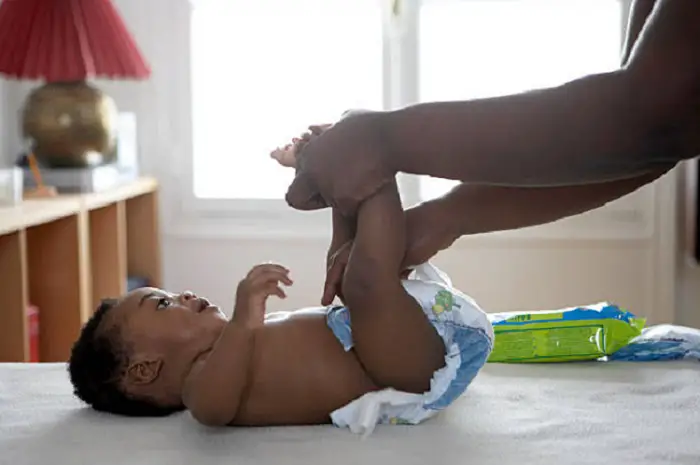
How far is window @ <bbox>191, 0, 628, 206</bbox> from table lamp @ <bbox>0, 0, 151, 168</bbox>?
0.43 meters

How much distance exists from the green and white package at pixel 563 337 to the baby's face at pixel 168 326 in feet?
1.45

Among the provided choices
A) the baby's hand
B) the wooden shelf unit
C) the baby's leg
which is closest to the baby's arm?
the baby's hand

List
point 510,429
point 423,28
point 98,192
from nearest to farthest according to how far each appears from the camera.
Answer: point 510,429
point 98,192
point 423,28

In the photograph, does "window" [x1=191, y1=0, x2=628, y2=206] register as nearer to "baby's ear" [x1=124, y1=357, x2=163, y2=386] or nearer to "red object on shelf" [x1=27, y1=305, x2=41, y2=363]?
"red object on shelf" [x1=27, y1=305, x2=41, y2=363]

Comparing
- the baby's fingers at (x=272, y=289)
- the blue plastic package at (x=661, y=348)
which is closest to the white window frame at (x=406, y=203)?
the blue plastic package at (x=661, y=348)

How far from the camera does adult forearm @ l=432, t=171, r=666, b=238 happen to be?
1140 mm

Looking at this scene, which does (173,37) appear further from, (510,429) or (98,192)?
(510,429)

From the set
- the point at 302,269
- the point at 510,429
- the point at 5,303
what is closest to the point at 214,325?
the point at 510,429

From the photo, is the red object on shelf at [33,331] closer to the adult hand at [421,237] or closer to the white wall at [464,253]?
the white wall at [464,253]

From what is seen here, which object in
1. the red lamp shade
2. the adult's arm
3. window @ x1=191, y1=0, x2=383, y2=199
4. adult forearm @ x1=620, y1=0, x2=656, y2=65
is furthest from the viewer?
window @ x1=191, y1=0, x2=383, y2=199

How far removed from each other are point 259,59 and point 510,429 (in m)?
1.77

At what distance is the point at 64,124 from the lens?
2240 mm

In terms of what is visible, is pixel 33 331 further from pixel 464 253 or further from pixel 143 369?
pixel 464 253

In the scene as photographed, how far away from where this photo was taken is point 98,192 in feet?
7.33
